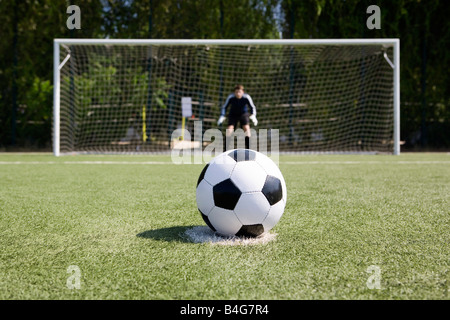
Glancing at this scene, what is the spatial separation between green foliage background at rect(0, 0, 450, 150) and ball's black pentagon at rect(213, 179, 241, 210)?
1187 cm

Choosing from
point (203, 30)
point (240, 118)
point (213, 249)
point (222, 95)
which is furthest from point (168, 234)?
point (203, 30)

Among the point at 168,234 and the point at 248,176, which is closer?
the point at 248,176

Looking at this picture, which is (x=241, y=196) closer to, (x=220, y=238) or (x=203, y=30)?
(x=220, y=238)

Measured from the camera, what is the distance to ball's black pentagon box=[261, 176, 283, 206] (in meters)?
2.58

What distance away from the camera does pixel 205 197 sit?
8.75ft

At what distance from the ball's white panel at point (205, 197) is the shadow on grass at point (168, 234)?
0.23m

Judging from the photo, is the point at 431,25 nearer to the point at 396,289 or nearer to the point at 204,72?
the point at 204,72

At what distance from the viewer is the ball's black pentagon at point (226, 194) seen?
253 cm

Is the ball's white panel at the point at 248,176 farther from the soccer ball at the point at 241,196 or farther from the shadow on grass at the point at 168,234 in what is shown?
the shadow on grass at the point at 168,234

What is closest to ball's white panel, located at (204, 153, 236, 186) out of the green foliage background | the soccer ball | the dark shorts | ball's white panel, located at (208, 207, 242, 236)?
the soccer ball

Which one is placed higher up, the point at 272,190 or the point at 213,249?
the point at 272,190

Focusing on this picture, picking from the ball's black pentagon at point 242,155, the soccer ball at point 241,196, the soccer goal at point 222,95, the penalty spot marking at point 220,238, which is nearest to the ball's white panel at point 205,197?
the soccer ball at point 241,196

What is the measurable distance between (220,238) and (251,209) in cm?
30

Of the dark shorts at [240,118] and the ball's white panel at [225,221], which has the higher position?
the dark shorts at [240,118]
